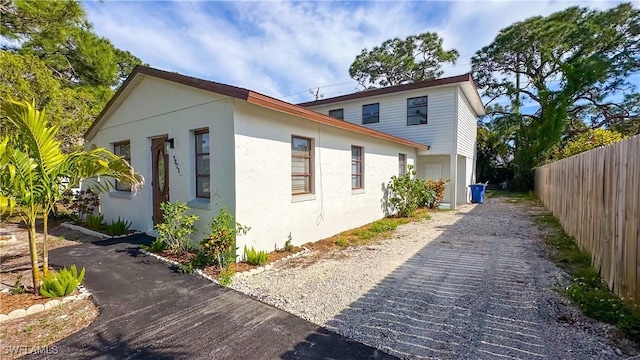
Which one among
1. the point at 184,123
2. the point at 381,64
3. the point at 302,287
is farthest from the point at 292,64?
the point at 381,64

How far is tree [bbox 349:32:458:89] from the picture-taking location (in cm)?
2627

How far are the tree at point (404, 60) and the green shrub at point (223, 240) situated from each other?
2688 centimetres

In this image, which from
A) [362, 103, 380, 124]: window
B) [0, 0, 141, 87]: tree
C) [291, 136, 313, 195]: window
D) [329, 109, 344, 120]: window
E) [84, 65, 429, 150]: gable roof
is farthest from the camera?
[329, 109, 344, 120]: window

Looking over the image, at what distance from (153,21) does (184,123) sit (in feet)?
11.4

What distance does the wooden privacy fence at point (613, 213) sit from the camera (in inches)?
118

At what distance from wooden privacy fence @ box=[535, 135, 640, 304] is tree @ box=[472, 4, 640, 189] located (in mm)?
17000

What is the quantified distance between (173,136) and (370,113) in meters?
9.99

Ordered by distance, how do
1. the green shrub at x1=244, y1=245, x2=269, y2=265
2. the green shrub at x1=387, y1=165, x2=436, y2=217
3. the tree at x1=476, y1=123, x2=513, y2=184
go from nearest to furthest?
the green shrub at x1=244, y1=245, x2=269, y2=265 → the green shrub at x1=387, y1=165, x2=436, y2=217 → the tree at x1=476, y1=123, x2=513, y2=184

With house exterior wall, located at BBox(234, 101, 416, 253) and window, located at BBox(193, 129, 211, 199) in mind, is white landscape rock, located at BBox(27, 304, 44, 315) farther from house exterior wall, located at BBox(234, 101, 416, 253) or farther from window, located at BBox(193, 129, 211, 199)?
window, located at BBox(193, 129, 211, 199)

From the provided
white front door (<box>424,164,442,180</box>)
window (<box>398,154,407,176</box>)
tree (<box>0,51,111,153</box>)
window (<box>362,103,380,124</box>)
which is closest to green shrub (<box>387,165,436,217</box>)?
window (<box>398,154,407,176</box>)

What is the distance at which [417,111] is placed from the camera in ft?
41.9

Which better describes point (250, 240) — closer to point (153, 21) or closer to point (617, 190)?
point (617, 190)

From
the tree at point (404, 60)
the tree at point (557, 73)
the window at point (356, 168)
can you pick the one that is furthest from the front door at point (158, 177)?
the tree at point (404, 60)

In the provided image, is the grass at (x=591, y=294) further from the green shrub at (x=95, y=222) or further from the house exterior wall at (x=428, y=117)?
the green shrub at (x=95, y=222)
